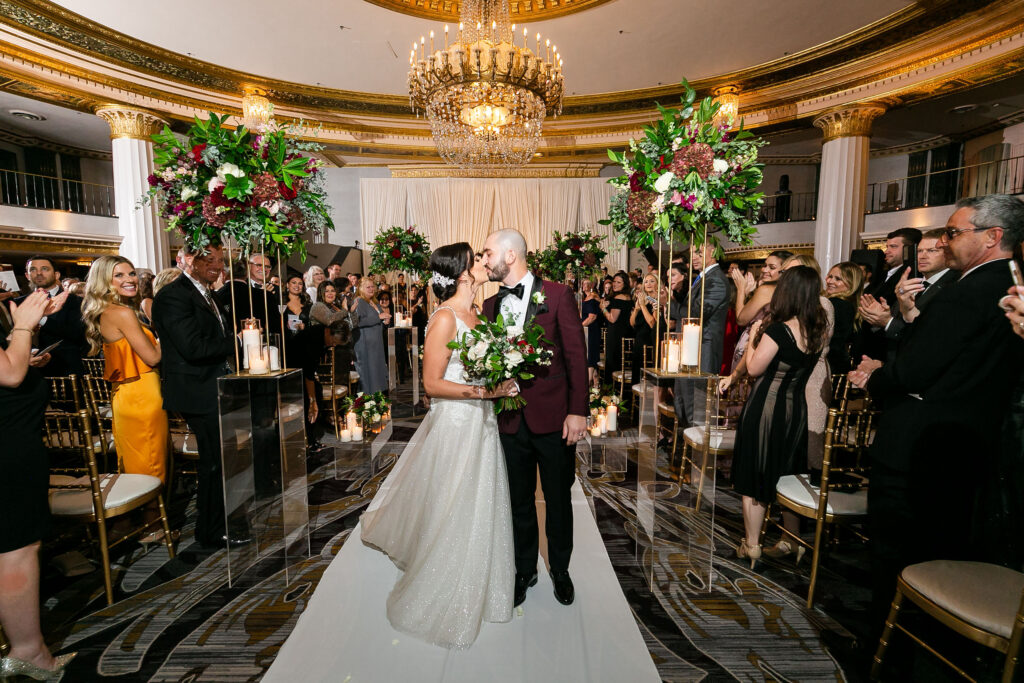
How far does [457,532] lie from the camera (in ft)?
7.93

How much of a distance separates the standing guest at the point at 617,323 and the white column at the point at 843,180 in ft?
13.3

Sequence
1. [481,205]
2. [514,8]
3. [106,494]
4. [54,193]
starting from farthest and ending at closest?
[54,193] < [481,205] < [514,8] < [106,494]

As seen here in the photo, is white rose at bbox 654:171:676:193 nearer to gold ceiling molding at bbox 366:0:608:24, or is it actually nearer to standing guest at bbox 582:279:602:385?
gold ceiling molding at bbox 366:0:608:24

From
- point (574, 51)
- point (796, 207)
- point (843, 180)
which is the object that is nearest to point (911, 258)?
point (843, 180)

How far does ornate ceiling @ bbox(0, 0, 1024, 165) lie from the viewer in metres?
6.43

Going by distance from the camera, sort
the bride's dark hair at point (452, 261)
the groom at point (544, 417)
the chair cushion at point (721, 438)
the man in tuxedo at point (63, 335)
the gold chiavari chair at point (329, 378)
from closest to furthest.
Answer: the groom at point (544, 417), the bride's dark hair at point (452, 261), the chair cushion at point (721, 438), the man in tuxedo at point (63, 335), the gold chiavari chair at point (329, 378)

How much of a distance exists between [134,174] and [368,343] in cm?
591

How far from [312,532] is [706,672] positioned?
2.73 meters

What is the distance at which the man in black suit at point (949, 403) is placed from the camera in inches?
79.9

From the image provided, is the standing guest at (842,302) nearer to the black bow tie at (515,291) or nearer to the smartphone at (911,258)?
the smartphone at (911,258)

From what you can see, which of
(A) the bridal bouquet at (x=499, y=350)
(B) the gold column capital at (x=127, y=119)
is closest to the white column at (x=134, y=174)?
(B) the gold column capital at (x=127, y=119)

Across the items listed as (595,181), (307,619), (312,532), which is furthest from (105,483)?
(595,181)

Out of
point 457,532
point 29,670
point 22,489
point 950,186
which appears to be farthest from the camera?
point 950,186

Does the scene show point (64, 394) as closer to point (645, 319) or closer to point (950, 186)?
point (645, 319)
